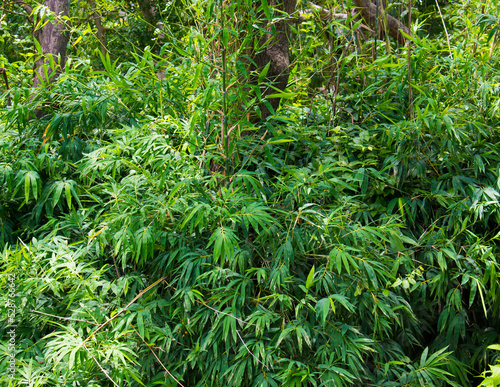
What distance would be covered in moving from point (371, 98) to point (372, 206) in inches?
23.5

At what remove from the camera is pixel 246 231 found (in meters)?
1.69

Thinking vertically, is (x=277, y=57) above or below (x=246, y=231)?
above

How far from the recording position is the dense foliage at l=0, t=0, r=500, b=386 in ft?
5.34

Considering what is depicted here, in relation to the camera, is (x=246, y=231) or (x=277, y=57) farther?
(x=277, y=57)

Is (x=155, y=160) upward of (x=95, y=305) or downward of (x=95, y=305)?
upward

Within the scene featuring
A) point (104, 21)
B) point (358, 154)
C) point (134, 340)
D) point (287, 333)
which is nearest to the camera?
point (287, 333)

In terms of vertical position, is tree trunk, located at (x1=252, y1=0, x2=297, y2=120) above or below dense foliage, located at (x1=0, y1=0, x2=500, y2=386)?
above

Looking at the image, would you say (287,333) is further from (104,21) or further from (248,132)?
(104,21)

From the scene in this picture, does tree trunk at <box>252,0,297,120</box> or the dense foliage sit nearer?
the dense foliage

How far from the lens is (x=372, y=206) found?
1.98 metres

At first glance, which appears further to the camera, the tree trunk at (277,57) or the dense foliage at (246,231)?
the tree trunk at (277,57)

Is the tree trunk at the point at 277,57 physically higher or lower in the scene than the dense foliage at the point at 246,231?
higher

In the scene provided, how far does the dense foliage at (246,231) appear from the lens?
1.63 meters

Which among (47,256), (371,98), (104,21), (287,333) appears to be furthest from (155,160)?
(104,21)
